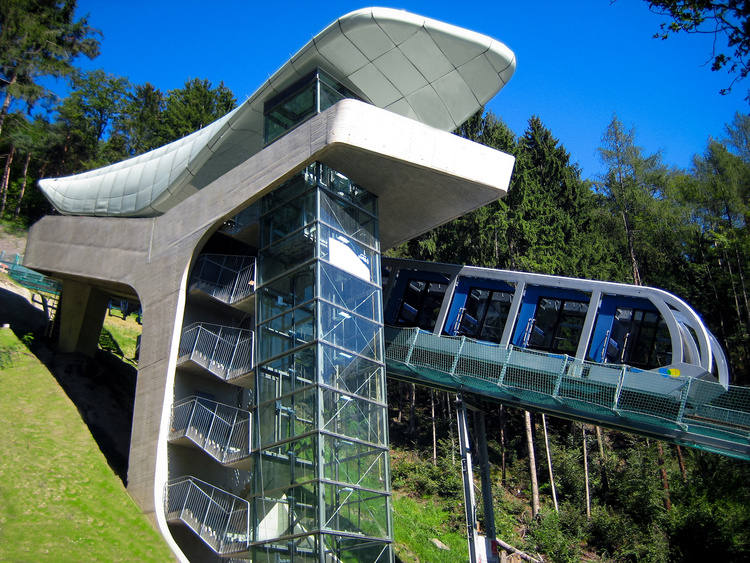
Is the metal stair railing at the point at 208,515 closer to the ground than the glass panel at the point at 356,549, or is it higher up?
closer to the ground

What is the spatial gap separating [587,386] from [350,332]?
19.2 feet

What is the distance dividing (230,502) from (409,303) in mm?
7966

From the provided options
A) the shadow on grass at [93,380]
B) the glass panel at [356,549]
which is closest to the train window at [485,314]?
the glass panel at [356,549]

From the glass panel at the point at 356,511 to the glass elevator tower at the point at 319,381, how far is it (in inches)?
0.9

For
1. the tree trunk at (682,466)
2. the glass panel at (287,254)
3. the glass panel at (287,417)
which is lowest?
the tree trunk at (682,466)

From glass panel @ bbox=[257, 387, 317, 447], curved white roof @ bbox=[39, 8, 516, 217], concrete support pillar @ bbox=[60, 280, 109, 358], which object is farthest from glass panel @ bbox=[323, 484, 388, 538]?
concrete support pillar @ bbox=[60, 280, 109, 358]

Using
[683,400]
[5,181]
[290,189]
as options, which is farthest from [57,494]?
[5,181]

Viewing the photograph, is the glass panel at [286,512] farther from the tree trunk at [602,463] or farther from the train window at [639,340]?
the tree trunk at [602,463]

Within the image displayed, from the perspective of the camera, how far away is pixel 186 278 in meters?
19.0

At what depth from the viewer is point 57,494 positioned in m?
15.8

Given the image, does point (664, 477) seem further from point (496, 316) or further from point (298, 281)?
point (298, 281)

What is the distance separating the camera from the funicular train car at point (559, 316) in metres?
16.8

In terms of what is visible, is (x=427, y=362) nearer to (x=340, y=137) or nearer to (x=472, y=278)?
(x=472, y=278)

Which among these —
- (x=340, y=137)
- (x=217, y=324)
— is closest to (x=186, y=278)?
(x=217, y=324)
